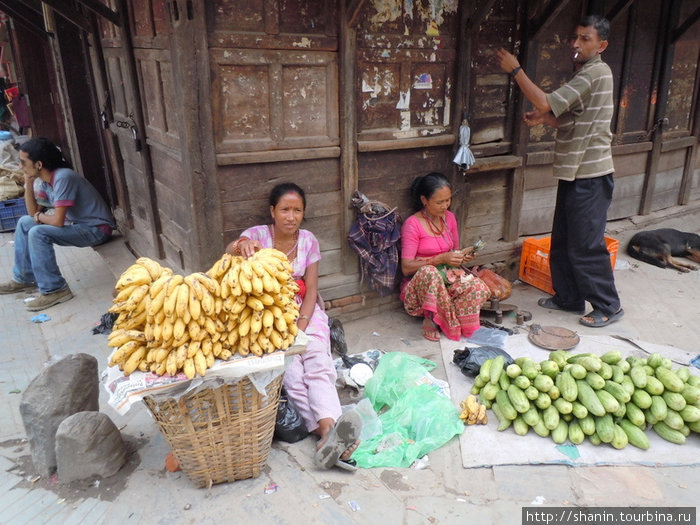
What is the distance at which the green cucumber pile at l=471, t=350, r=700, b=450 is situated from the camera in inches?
124

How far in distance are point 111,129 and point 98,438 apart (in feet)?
13.9

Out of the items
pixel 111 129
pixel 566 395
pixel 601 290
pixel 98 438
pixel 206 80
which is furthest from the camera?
pixel 111 129

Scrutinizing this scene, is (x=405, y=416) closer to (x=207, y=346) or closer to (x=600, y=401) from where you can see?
(x=600, y=401)

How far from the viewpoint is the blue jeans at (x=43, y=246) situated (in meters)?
5.06

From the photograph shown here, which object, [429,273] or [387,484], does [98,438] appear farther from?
[429,273]

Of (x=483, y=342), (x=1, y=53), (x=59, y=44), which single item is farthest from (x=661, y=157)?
(x=1, y=53)

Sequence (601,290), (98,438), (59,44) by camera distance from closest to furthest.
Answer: (98,438)
(601,290)
(59,44)

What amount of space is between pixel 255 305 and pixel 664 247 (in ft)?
17.9

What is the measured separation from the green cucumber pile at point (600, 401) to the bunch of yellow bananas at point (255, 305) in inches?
62.5

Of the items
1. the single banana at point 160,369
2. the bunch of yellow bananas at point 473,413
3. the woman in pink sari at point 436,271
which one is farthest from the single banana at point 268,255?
the woman in pink sari at point 436,271

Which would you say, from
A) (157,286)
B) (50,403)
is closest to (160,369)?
(157,286)

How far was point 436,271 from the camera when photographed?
4.43 m

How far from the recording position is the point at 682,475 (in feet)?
9.73

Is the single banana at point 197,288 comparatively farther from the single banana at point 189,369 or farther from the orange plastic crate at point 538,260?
the orange plastic crate at point 538,260
